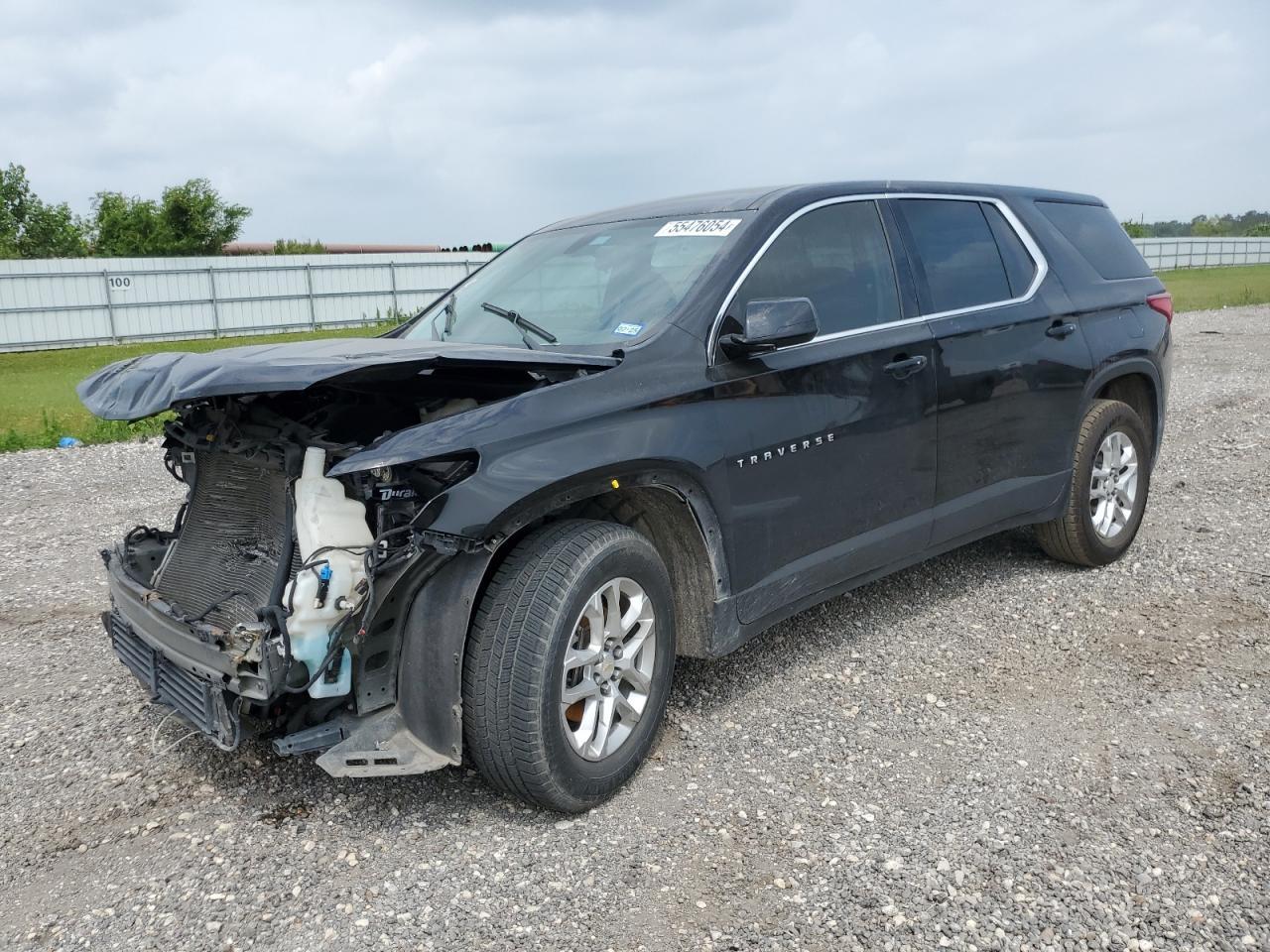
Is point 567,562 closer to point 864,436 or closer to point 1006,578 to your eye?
point 864,436

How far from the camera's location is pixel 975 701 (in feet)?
13.0

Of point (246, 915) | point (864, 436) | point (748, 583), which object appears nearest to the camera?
point (246, 915)

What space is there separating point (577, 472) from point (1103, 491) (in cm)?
347

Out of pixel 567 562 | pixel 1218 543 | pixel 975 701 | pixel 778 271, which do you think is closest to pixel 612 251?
pixel 778 271

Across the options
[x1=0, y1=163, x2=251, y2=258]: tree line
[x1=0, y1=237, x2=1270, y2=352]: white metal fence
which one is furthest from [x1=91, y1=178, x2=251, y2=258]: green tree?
[x1=0, y1=237, x2=1270, y2=352]: white metal fence

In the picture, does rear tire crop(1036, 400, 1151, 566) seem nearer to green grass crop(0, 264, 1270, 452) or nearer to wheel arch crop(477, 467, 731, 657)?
wheel arch crop(477, 467, 731, 657)

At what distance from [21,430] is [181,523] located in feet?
28.8

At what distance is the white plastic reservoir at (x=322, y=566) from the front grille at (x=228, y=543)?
0.11 metres

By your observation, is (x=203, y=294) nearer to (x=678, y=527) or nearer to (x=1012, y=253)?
(x=1012, y=253)

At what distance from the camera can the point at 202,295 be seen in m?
31.1

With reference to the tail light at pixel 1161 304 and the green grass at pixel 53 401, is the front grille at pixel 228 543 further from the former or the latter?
the tail light at pixel 1161 304

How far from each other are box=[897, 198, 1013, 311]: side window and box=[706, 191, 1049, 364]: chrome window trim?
2 cm

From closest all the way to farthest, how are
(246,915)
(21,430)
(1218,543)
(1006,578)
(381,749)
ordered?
1. (246,915)
2. (381,749)
3. (1006,578)
4. (1218,543)
5. (21,430)

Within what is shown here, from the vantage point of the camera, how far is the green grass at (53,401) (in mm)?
10328
